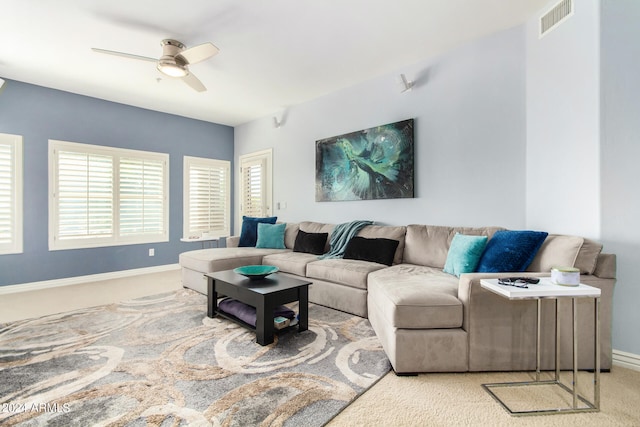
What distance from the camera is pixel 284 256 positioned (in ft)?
12.7

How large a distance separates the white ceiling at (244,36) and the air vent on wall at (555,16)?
10 cm

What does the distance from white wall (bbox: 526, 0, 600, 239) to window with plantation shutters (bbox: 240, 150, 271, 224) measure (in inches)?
155

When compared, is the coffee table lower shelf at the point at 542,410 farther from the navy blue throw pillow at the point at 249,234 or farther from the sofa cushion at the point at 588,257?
the navy blue throw pillow at the point at 249,234

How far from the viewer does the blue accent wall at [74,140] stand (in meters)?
4.00

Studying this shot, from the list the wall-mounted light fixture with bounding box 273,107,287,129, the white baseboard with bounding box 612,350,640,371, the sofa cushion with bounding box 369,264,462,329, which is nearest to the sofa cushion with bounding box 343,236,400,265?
the sofa cushion with bounding box 369,264,462,329

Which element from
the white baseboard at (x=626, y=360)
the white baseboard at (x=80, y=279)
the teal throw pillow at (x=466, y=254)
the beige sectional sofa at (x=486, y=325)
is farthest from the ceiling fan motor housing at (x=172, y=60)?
the white baseboard at (x=626, y=360)

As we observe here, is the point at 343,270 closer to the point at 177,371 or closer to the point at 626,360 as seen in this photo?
the point at 177,371

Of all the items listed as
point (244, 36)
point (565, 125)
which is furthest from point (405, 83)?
point (244, 36)

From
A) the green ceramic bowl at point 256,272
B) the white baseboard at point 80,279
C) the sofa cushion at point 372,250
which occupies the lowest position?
the white baseboard at point 80,279

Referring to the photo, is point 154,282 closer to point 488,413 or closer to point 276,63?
point 276,63

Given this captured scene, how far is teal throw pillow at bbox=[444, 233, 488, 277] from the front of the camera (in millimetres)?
2500

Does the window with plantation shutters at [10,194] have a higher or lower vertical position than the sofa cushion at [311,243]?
higher

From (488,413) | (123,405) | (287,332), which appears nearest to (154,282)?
(287,332)

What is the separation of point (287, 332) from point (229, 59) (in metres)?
2.96
